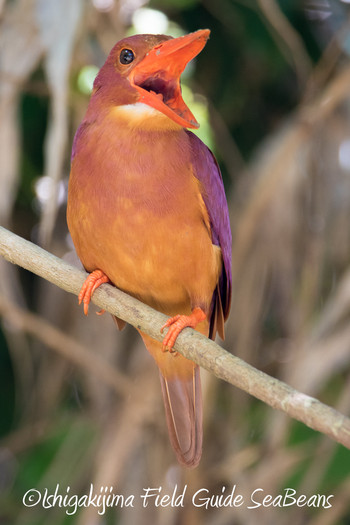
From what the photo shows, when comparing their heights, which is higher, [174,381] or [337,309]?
[337,309]

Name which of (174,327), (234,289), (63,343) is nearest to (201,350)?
(174,327)

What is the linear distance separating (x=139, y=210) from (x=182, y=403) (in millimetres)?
716

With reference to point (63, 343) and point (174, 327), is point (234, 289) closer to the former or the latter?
point (63, 343)

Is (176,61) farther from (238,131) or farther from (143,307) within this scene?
(238,131)

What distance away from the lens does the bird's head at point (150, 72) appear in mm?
2090

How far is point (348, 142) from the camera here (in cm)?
362

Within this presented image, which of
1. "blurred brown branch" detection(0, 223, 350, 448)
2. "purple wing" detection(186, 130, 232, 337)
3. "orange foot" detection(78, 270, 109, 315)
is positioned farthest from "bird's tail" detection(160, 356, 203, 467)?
"blurred brown branch" detection(0, 223, 350, 448)

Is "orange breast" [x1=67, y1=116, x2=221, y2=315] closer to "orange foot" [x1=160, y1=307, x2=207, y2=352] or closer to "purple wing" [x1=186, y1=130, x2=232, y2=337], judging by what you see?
"purple wing" [x1=186, y1=130, x2=232, y2=337]

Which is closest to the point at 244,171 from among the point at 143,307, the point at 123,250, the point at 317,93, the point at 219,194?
the point at 317,93

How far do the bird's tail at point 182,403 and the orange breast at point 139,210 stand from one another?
0.34m

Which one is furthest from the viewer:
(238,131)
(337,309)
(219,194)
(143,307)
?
(238,131)

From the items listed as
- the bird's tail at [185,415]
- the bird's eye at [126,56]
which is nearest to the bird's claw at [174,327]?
the bird's tail at [185,415]

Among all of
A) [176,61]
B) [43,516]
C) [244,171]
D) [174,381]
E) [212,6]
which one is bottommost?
[43,516]

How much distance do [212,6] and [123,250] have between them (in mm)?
2031
